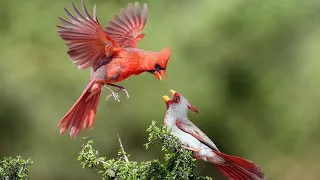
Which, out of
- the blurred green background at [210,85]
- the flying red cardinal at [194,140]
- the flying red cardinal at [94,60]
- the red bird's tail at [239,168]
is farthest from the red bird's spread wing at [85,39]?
the blurred green background at [210,85]

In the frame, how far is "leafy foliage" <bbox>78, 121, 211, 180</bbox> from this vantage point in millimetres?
1101

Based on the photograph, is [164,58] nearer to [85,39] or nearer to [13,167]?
[85,39]

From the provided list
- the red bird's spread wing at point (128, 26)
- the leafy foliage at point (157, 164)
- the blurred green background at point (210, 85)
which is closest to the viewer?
the leafy foliage at point (157, 164)

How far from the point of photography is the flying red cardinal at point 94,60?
1.18 metres

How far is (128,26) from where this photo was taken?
1.46 meters

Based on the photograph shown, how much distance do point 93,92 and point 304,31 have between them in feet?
4.84

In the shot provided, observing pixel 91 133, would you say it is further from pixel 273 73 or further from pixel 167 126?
pixel 167 126

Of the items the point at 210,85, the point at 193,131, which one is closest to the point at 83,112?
the point at 193,131

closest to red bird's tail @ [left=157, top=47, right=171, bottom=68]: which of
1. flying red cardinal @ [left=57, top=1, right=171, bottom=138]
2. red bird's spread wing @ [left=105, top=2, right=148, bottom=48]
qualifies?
flying red cardinal @ [left=57, top=1, right=171, bottom=138]

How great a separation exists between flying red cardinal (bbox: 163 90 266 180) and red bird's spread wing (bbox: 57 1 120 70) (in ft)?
0.48

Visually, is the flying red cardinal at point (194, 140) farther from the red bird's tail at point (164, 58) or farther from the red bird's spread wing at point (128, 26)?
the red bird's spread wing at point (128, 26)

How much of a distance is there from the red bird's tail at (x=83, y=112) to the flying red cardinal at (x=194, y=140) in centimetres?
15

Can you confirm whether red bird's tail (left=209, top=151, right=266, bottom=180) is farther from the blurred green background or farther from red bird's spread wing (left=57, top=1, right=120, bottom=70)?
the blurred green background

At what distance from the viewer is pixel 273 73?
8.33ft
